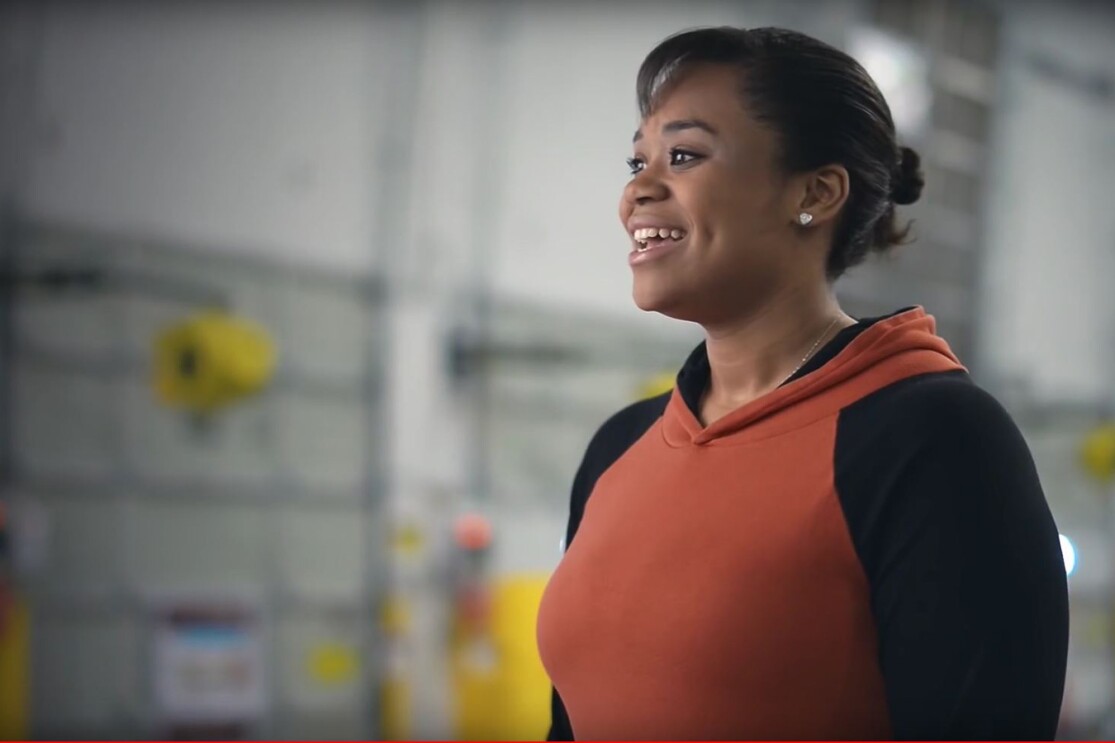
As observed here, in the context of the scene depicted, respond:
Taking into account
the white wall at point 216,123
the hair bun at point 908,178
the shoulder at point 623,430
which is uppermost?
the white wall at point 216,123

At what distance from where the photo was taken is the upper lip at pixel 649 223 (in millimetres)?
848

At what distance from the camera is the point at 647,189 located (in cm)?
86

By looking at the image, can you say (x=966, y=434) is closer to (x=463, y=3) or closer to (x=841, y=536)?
(x=841, y=536)

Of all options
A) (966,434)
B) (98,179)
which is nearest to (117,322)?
(98,179)

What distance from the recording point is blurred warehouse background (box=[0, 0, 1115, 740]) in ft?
8.66

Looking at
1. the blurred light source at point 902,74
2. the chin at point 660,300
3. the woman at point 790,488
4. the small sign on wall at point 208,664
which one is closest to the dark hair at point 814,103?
the woman at point 790,488

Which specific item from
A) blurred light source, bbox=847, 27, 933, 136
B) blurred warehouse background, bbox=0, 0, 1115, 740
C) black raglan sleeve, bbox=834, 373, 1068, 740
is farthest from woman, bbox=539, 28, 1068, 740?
blurred light source, bbox=847, 27, 933, 136

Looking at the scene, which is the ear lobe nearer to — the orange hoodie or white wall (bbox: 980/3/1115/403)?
the orange hoodie

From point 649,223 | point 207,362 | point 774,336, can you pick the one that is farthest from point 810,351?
point 207,362

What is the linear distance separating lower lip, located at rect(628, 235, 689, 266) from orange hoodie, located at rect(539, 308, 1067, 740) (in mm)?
105

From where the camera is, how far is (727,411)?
2.84 feet

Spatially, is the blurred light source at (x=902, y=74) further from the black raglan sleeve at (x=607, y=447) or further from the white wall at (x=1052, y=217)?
the black raglan sleeve at (x=607, y=447)

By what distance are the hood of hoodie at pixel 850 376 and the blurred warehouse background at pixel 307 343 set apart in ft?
6.78

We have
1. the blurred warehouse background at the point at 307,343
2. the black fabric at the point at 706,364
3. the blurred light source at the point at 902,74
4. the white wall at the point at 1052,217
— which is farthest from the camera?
the white wall at the point at 1052,217
